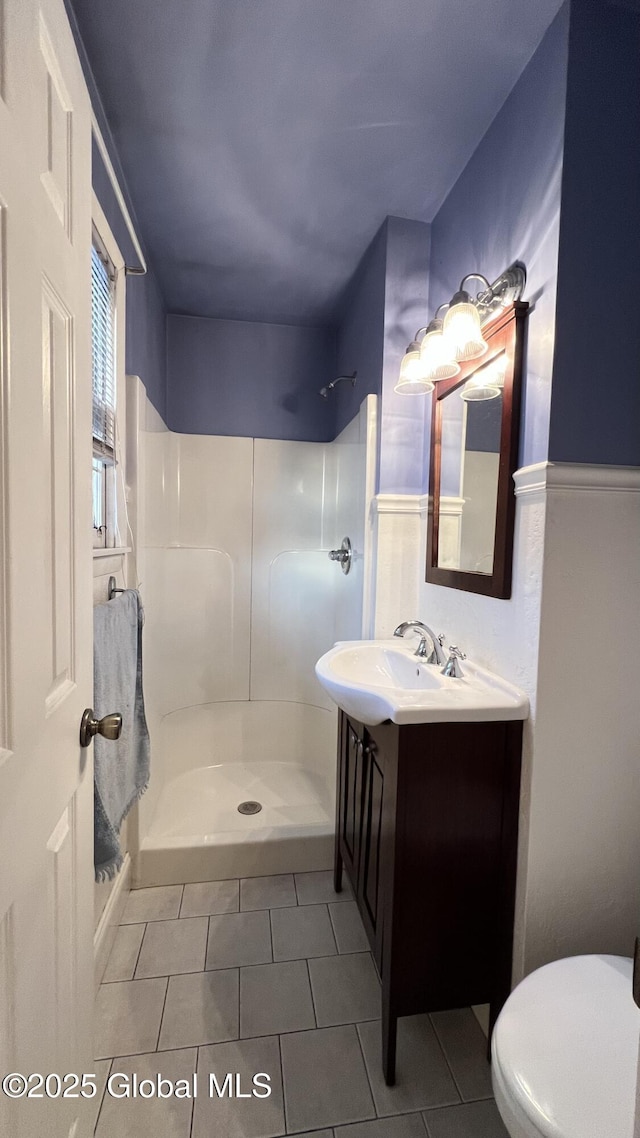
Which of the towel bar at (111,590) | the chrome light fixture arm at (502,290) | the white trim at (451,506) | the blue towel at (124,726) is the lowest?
the blue towel at (124,726)

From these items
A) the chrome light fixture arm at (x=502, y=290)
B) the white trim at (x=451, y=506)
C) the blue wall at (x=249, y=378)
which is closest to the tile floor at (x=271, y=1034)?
the white trim at (x=451, y=506)

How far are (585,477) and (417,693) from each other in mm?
625

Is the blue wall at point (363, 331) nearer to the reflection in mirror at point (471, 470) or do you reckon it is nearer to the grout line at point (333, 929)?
the reflection in mirror at point (471, 470)

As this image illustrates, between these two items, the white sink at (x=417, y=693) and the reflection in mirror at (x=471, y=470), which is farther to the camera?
the reflection in mirror at (x=471, y=470)

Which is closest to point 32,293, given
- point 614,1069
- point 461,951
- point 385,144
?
point 385,144

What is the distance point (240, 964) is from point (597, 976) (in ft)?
3.34

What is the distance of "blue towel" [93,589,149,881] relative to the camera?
107 cm

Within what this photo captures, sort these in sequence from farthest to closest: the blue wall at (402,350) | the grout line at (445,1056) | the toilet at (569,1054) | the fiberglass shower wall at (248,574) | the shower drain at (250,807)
Answer: the fiberglass shower wall at (248,574)
the shower drain at (250,807)
the blue wall at (402,350)
the grout line at (445,1056)
the toilet at (569,1054)

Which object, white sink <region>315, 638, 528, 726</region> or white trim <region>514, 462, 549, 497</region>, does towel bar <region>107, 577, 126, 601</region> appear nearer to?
white sink <region>315, 638, 528, 726</region>

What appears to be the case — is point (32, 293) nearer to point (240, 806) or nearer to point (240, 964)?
point (240, 964)

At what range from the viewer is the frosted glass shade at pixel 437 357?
1.27m

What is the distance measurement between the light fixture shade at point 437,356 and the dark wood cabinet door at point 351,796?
109 centimetres

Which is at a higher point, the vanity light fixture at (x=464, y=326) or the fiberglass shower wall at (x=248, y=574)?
the vanity light fixture at (x=464, y=326)

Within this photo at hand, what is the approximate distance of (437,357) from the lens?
51.1 inches
